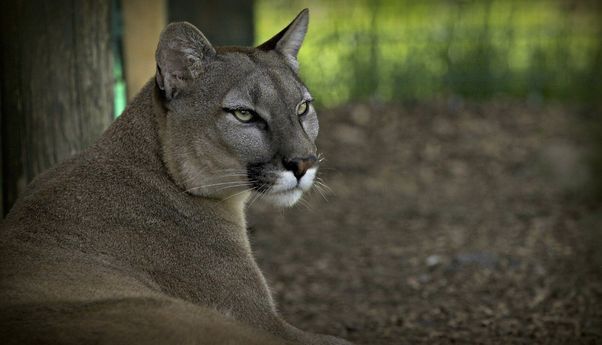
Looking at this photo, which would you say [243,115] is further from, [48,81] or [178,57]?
[48,81]

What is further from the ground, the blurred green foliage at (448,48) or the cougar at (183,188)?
the cougar at (183,188)

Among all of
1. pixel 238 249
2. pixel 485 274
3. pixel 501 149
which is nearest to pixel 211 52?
pixel 238 249

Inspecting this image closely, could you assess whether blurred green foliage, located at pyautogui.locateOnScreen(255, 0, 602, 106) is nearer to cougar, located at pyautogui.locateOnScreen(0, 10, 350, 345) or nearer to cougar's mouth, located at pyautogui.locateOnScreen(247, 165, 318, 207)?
cougar, located at pyautogui.locateOnScreen(0, 10, 350, 345)

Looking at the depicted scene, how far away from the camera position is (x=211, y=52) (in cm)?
468

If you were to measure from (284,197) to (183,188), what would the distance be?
1.60 feet

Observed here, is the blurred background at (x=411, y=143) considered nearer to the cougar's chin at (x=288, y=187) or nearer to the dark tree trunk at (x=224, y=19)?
the dark tree trunk at (x=224, y=19)

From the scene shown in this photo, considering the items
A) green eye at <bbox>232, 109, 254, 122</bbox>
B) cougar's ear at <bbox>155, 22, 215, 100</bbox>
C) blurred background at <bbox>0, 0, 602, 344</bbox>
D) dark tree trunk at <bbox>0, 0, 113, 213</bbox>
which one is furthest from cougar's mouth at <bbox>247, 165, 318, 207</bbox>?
dark tree trunk at <bbox>0, 0, 113, 213</bbox>

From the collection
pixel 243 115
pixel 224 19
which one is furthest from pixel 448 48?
pixel 243 115

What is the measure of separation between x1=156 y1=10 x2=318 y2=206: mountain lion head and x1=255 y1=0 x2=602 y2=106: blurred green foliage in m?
7.84

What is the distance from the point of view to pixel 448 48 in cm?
1270

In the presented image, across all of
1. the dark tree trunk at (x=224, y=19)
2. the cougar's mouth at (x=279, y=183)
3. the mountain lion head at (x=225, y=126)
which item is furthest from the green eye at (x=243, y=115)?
the dark tree trunk at (x=224, y=19)

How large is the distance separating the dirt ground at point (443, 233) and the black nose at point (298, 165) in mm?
554

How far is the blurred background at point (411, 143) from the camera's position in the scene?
5.42 m

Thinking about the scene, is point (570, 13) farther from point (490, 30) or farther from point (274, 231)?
point (274, 231)
